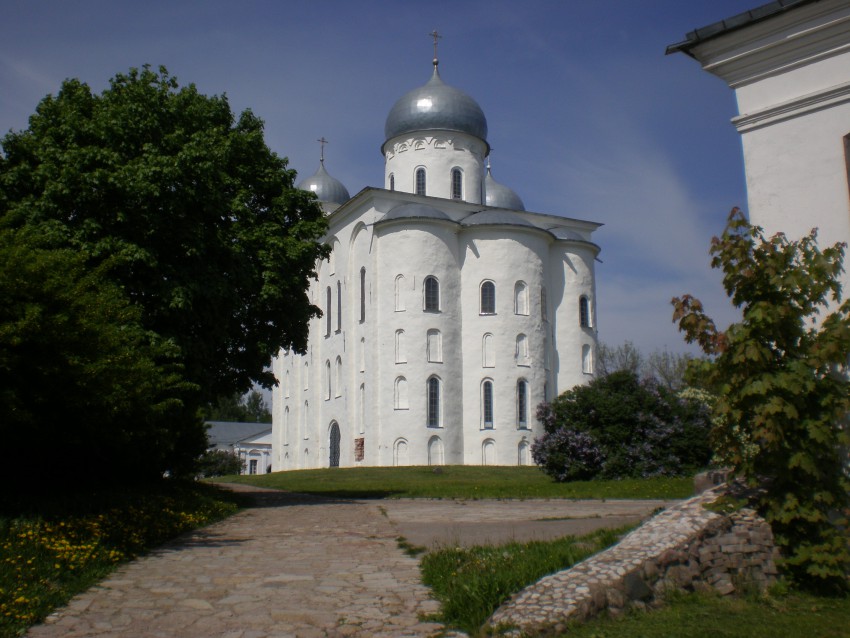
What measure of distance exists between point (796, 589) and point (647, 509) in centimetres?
702

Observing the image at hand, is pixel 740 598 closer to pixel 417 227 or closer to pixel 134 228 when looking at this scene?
pixel 134 228

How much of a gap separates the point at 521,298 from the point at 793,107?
3043 centimetres

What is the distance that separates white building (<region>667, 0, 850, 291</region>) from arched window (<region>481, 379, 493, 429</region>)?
96.1 feet

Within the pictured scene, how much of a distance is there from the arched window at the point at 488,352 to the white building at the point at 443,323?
1.7 inches

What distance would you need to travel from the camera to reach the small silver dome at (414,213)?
3716 cm

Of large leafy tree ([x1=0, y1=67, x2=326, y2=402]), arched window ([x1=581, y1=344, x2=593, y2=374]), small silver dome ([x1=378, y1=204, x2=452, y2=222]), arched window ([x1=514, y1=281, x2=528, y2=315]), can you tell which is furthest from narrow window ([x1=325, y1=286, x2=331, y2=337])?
large leafy tree ([x1=0, y1=67, x2=326, y2=402])

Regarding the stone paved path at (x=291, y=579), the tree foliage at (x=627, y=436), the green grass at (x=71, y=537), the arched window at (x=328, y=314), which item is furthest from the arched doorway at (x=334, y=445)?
the stone paved path at (x=291, y=579)

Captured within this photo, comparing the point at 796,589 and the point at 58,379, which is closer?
the point at 796,589

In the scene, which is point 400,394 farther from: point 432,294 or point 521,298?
point 521,298

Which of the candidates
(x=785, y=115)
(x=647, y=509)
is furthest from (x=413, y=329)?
(x=785, y=115)

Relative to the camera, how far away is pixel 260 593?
733 cm

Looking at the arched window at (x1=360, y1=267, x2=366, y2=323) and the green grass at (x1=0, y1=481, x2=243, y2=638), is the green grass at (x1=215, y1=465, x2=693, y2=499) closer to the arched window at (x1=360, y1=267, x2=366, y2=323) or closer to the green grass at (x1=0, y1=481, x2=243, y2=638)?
the green grass at (x1=0, y1=481, x2=243, y2=638)

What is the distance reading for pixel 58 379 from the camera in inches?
384

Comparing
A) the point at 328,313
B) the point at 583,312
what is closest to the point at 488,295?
the point at 583,312
